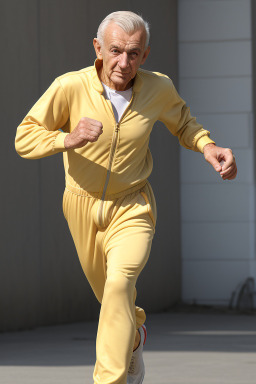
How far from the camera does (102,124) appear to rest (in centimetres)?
448

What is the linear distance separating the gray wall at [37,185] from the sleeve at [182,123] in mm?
4150

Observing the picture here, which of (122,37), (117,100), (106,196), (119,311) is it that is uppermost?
(122,37)

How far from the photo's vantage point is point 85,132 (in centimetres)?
423

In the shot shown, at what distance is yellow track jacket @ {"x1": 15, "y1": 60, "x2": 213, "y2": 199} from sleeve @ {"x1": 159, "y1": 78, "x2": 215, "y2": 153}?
0.10 m

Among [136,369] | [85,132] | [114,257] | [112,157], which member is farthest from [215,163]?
[136,369]

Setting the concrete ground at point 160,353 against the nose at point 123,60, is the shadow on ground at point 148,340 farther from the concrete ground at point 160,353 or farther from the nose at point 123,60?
the nose at point 123,60

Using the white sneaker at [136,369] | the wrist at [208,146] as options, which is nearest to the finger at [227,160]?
the wrist at [208,146]

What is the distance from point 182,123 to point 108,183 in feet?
2.00

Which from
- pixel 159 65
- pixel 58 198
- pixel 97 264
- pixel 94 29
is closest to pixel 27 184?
pixel 58 198

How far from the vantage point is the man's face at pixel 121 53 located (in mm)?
4543

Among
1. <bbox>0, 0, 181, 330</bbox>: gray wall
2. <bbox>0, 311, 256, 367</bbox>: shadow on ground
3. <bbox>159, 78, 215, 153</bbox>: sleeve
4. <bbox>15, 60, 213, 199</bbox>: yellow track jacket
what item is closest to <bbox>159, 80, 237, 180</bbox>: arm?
<bbox>159, 78, 215, 153</bbox>: sleeve

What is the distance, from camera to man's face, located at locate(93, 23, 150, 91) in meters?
4.54

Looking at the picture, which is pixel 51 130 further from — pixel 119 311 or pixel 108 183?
pixel 119 311

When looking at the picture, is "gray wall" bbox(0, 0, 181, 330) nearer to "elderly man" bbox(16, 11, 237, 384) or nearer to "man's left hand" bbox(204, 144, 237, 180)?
"elderly man" bbox(16, 11, 237, 384)
